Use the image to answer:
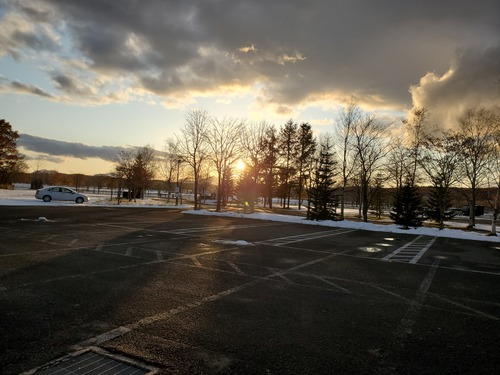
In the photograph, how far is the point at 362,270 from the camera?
28.4 feet

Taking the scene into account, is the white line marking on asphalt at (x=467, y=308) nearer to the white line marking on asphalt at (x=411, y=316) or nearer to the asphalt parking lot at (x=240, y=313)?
the asphalt parking lot at (x=240, y=313)

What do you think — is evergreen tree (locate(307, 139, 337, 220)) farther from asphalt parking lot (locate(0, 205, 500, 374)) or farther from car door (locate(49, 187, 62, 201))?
car door (locate(49, 187, 62, 201))

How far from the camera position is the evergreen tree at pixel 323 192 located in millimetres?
26547

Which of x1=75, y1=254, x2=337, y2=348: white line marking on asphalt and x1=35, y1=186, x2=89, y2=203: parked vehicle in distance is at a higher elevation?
x1=35, y1=186, x2=89, y2=203: parked vehicle in distance

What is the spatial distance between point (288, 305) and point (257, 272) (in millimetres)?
2411

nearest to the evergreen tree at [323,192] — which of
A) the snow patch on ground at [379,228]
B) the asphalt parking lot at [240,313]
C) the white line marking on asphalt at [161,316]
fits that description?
the snow patch on ground at [379,228]

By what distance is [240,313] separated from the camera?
4.89m

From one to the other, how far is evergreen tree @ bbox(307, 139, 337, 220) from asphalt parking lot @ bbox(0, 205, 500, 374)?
16.6 metres

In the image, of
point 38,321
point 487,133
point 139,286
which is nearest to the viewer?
point 38,321

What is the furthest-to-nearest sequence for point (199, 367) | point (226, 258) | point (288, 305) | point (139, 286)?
point (226, 258)
point (139, 286)
point (288, 305)
point (199, 367)

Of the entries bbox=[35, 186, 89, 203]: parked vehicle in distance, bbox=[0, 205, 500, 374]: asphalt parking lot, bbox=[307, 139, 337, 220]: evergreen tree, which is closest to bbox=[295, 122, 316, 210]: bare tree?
bbox=[307, 139, 337, 220]: evergreen tree

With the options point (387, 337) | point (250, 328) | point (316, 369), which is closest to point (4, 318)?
point (250, 328)

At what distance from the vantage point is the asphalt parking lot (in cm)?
348

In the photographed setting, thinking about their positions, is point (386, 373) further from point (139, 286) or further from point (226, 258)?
point (226, 258)
